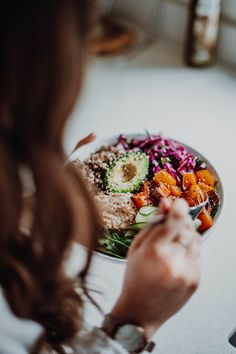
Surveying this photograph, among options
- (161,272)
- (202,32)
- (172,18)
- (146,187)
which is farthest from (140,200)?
(172,18)

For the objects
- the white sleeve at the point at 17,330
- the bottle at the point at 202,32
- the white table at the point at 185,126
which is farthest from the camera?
the bottle at the point at 202,32

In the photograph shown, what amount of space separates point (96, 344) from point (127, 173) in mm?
401

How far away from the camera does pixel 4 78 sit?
18.8 inches

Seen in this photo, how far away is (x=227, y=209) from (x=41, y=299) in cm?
47

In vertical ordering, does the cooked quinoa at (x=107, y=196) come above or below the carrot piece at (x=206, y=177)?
below

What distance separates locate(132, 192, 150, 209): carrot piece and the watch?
28cm

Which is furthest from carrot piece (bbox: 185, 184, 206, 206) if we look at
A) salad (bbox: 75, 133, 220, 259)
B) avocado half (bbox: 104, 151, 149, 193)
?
avocado half (bbox: 104, 151, 149, 193)

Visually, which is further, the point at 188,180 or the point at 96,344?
the point at 188,180

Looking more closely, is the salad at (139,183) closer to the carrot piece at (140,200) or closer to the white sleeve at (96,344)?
the carrot piece at (140,200)

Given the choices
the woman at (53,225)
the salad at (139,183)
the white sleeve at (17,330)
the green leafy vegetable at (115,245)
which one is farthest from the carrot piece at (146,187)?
the white sleeve at (17,330)

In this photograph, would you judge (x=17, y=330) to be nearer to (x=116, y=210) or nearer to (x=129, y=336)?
(x=129, y=336)

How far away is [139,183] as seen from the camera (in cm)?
99

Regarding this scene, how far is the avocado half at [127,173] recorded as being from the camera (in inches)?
38.9

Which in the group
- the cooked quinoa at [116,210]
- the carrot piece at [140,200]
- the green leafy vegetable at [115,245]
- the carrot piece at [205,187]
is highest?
the carrot piece at [205,187]
